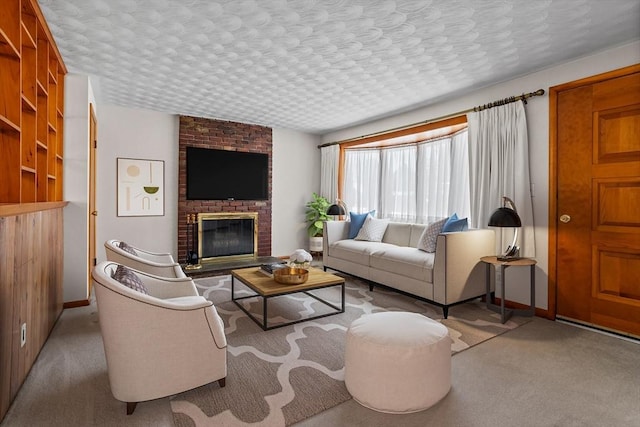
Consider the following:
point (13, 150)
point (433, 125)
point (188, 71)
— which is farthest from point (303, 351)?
point (433, 125)

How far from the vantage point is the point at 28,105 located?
2.36 meters

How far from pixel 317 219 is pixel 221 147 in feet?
7.07

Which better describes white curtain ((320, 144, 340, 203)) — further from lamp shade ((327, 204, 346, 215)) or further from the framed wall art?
the framed wall art

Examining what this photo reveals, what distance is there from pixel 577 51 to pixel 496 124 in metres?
0.94

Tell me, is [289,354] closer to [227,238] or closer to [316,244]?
[227,238]

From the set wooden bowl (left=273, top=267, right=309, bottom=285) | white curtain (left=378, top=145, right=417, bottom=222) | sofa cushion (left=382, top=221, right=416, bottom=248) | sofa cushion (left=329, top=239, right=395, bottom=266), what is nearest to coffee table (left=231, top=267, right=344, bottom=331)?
wooden bowl (left=273, top=267, right=309, bottom=285)

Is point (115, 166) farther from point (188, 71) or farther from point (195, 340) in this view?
point (195, 340)

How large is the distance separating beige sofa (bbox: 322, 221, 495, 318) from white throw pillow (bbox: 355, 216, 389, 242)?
1.15ft

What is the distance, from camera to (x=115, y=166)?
16.4 feet

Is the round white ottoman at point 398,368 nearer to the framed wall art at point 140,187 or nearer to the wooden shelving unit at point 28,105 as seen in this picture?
the wooden shelving unit at point 28,105

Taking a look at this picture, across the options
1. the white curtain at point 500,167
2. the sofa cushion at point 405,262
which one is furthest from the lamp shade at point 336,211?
the white curtain at point 500,167

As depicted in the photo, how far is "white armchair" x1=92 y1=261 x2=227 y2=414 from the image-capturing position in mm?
1752

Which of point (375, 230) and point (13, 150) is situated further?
point (375, 230)

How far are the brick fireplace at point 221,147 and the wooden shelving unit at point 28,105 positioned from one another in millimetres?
1989
